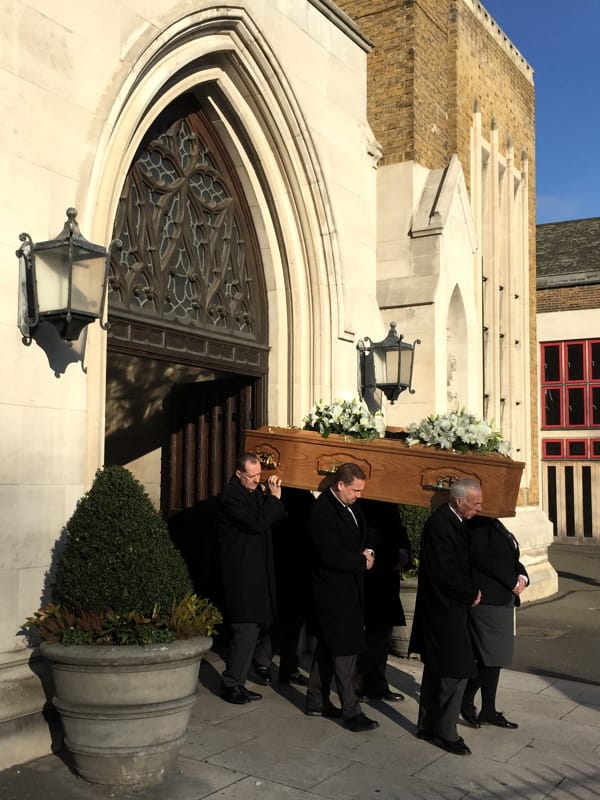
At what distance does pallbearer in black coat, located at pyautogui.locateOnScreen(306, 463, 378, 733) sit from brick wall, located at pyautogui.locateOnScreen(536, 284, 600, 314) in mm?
22023

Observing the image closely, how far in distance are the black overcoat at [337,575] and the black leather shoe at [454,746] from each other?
73cm

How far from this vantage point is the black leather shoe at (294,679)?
22.7 ft

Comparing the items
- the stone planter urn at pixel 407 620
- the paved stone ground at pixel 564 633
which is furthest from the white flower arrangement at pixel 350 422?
the paved stone ground at pixel 564 633

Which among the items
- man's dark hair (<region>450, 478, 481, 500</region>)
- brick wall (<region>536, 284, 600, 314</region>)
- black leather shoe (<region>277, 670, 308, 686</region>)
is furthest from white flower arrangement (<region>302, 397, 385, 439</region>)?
brick wall (<region>536, 284, 600, 314</region>)

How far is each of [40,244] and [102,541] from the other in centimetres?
185

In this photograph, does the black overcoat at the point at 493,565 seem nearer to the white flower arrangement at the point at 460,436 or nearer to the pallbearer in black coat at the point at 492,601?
the pallbearer in black coat at the point at 492,601

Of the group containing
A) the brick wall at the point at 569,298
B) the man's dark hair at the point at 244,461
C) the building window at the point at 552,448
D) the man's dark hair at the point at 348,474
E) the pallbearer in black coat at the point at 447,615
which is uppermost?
the brick wall at the point at 569,298

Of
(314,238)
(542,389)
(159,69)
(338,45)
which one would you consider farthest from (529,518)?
(542,389)

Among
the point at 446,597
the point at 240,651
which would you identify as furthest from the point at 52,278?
→ the point at 446,597

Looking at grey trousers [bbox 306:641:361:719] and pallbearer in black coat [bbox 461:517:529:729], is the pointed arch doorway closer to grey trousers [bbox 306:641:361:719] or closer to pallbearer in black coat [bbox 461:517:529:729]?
grey trousers [bbox 306:641:361:719]

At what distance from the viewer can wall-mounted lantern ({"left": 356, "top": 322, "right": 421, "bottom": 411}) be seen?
906cm

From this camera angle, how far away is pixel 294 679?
7.00m

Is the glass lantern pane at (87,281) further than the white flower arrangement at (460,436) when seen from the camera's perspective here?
No

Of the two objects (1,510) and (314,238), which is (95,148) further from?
(314,238)
